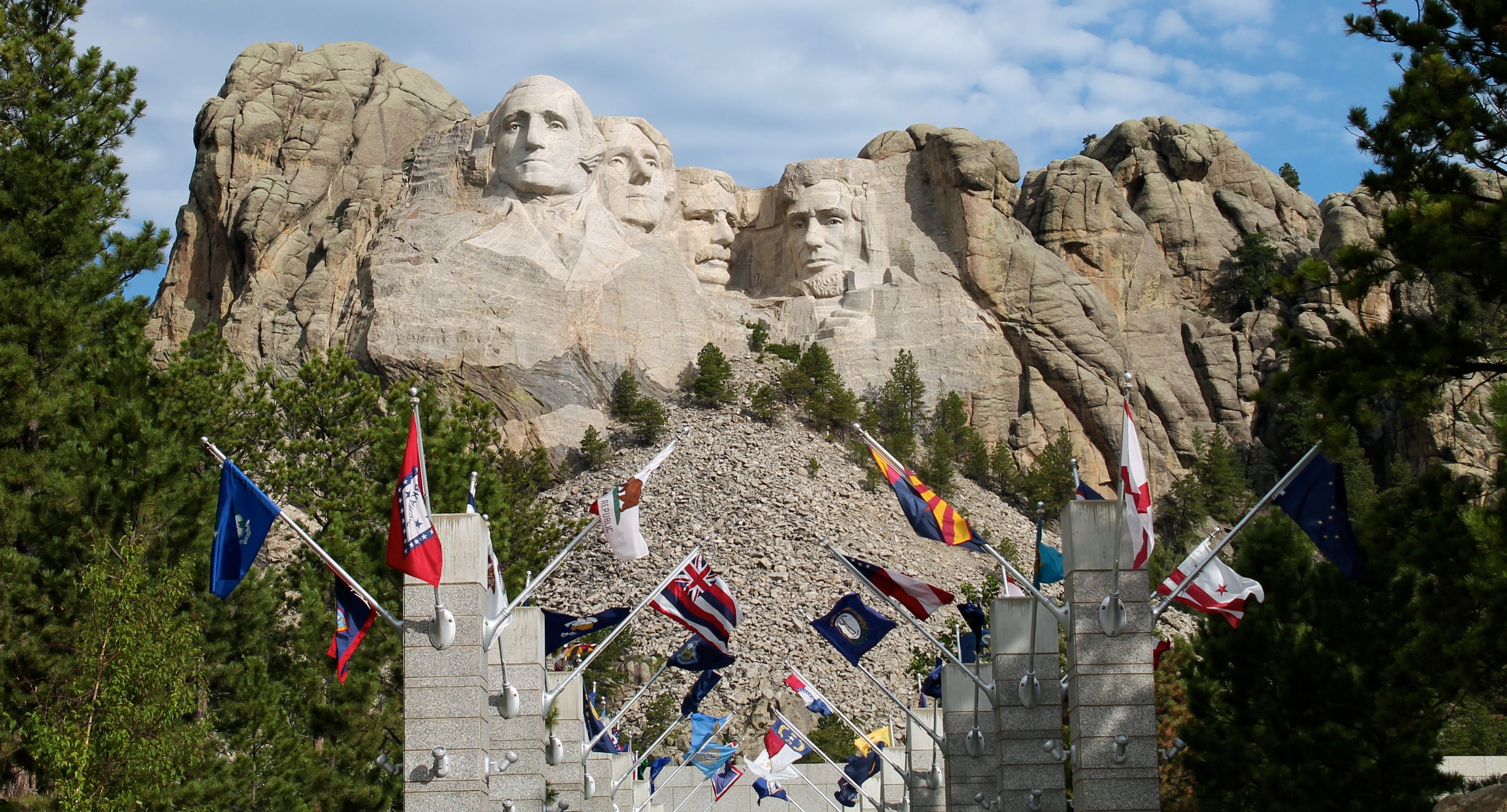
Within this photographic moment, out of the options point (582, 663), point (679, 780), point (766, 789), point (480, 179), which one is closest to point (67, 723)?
point (582, 663)

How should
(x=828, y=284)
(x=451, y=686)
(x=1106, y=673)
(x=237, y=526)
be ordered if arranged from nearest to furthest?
(x=451, y=686)
(x=237, y=526)
(x=1106, y=673)
(x=828, y=284)

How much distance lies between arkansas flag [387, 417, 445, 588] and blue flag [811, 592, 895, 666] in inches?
321

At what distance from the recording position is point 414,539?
20344 millimetres

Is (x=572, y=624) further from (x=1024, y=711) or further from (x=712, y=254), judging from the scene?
(x=712, y=254)

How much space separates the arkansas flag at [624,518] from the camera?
2334 centimetres

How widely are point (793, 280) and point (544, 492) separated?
54.4ft

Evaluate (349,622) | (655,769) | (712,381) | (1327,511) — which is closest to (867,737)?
(655,769)

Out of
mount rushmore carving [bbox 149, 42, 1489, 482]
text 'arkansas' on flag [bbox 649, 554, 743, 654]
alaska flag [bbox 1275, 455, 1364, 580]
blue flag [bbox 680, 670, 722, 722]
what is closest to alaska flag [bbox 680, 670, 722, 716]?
blue flag [bbox 680, 670, 722, 722]

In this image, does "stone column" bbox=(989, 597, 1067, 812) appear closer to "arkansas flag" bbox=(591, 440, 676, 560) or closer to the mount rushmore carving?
"arkansas flag" bbox=(591, 440, 676, 560)

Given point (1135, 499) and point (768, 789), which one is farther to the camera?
point (768, 789)

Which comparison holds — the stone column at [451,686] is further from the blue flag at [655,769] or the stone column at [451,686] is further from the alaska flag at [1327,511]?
the blue flag at [655,769]

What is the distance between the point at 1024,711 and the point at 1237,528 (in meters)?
6.54

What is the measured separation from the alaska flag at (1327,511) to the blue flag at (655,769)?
2236 centimetres

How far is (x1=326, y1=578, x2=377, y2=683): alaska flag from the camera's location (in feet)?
74.7
